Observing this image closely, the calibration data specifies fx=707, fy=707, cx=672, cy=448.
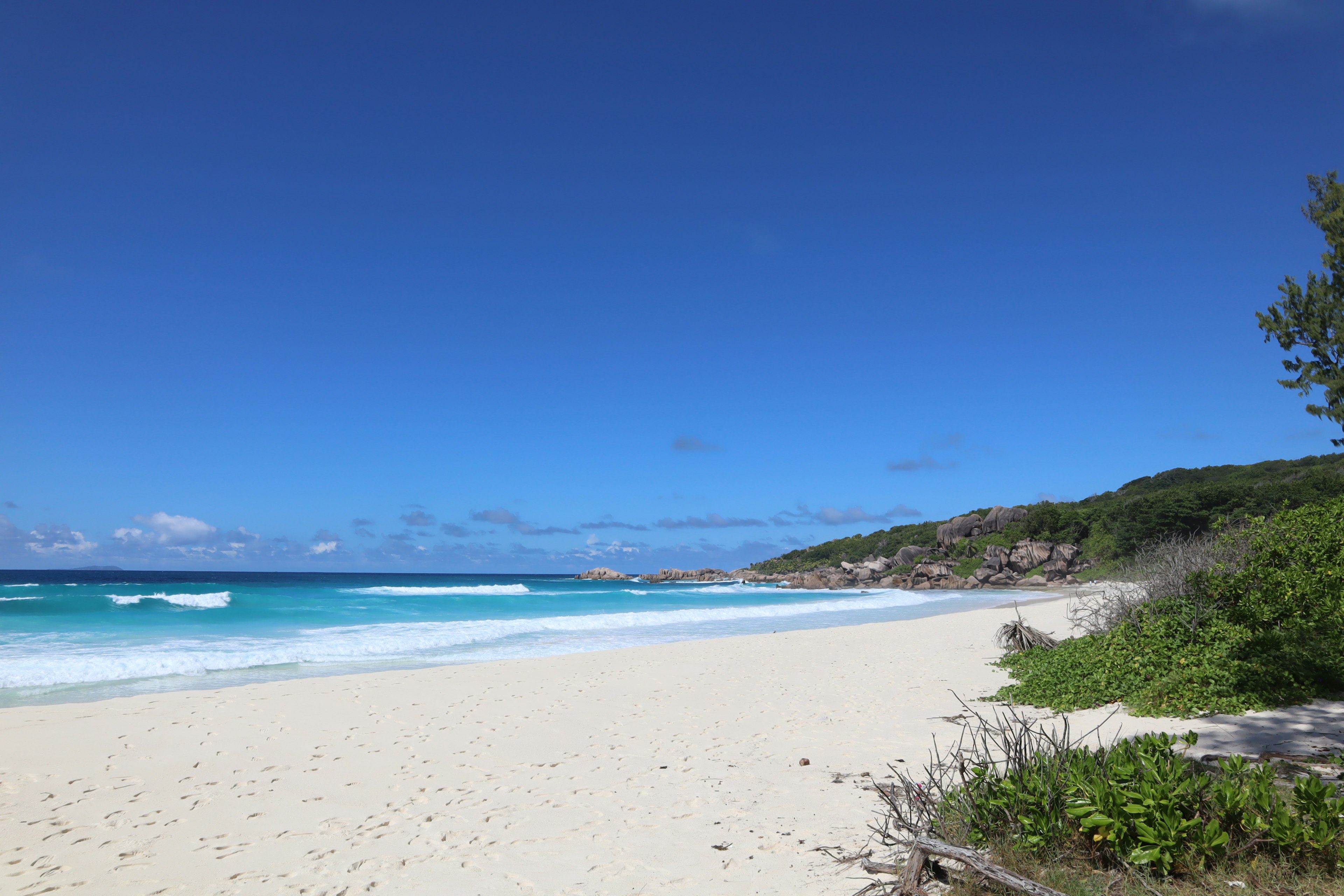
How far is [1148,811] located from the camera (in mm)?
3518

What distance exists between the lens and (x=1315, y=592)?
653cm

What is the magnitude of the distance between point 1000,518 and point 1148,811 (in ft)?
261

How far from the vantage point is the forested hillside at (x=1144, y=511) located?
164 ft

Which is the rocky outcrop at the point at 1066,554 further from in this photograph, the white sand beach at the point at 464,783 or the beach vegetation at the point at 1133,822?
the beach vegetation at the point at 1133,822

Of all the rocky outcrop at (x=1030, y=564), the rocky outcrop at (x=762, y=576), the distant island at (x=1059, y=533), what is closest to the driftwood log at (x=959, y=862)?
the distant island at (x=1059, y=533)

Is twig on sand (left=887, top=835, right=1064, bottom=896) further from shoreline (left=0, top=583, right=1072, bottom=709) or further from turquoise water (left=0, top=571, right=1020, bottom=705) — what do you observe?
turquoise water (left=0, top=571, right=1020, bottom=705)

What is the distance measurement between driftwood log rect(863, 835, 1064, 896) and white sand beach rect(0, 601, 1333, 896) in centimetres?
58

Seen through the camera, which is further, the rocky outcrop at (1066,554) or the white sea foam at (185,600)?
the rocky outcrop at (1066,554)

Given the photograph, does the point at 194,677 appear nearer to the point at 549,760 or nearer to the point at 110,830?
the point at 110,830

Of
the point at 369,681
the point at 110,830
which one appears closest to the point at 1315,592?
the point at 110,830

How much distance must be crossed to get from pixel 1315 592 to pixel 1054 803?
15.4 ft

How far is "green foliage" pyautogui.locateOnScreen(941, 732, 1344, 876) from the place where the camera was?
3.41 metres

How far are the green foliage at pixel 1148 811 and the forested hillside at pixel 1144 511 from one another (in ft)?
90.1

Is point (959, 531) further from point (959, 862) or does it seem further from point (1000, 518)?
point (959, 862)
